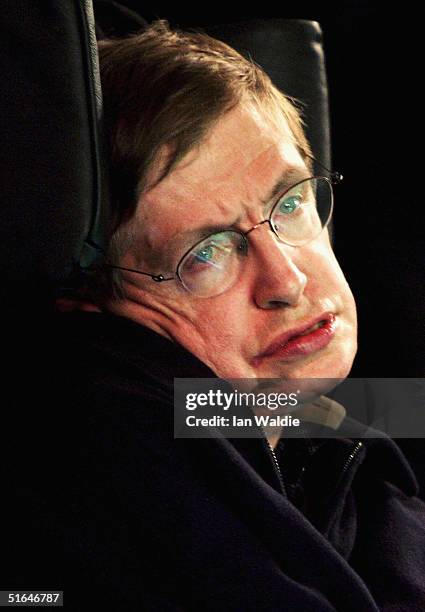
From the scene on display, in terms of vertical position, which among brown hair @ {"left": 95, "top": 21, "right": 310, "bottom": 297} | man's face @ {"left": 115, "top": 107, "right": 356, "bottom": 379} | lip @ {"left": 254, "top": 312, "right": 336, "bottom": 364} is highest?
brown hair @ {"left": 95, "top": 21, "right": 310, "bottom": 297}

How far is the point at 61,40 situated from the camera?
972 millimetres

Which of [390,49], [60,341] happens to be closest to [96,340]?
[60,341]

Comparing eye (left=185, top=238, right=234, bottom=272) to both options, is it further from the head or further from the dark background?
the dark background

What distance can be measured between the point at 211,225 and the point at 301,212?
0.54 feet

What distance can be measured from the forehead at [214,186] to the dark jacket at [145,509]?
17cm

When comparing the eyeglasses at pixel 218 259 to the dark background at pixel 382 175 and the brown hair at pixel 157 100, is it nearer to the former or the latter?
the brown hair at pixel 157 100

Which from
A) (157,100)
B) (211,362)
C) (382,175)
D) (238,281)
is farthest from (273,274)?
(382,175)

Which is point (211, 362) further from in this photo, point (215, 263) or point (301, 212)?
point (301, 212)

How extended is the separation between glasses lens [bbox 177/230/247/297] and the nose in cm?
3

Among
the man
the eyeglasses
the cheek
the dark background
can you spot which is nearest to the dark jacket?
the man

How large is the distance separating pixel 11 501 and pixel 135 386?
211 mm

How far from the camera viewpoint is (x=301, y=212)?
1.28 metres

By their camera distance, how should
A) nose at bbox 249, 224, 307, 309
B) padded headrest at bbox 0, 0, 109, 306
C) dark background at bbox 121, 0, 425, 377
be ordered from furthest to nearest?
dark background at bbox 121, 0, 425, 377, nose at bbox 249, 224, 307, 309, padded headrest at bbox 0, 0, 109, 306

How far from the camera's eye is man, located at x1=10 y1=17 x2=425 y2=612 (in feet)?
3.20
